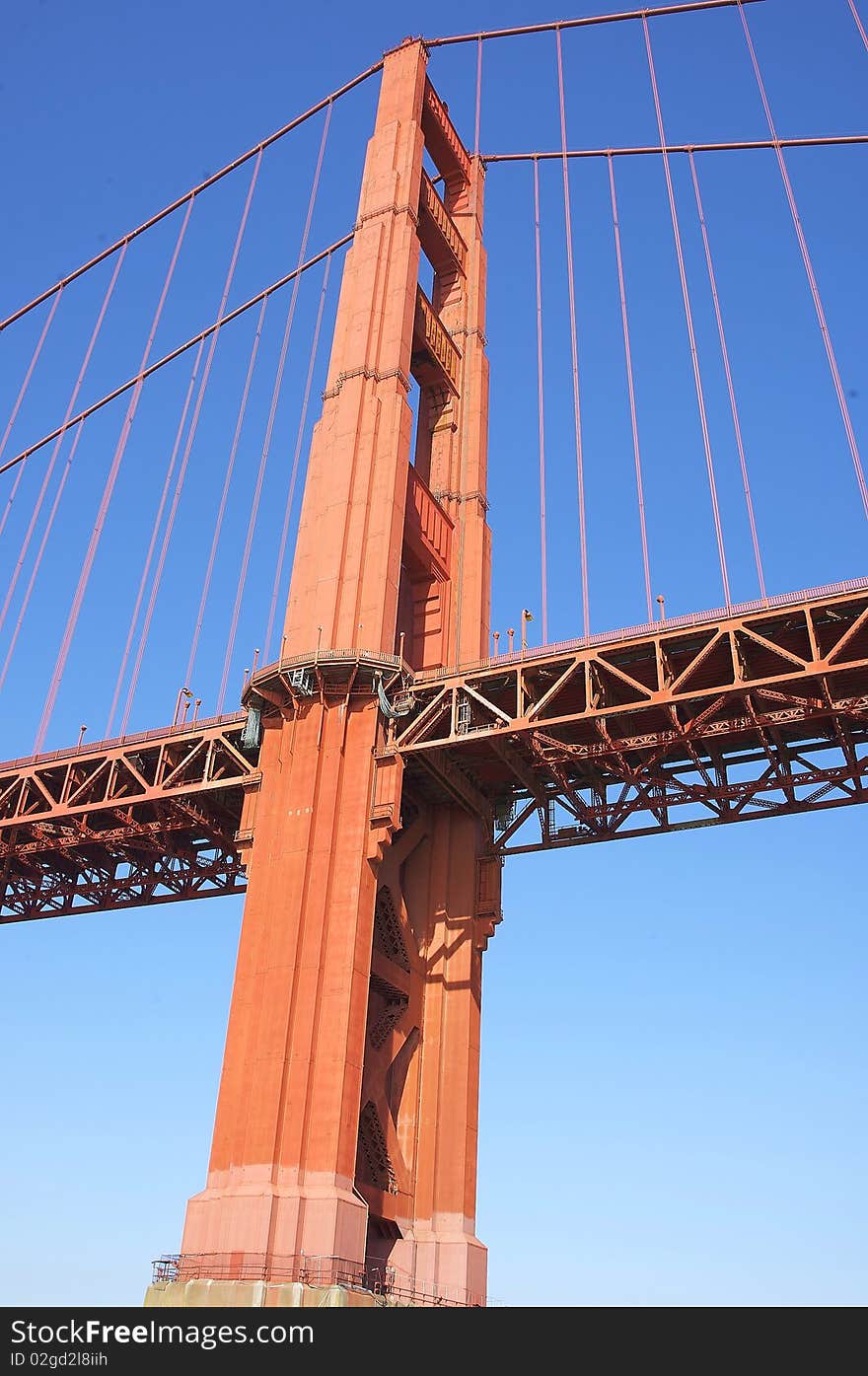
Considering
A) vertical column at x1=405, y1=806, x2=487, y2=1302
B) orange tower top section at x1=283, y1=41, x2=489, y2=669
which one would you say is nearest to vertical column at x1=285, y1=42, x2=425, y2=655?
orange tower top section at x1=283, y1=41, x2=489, y2=669

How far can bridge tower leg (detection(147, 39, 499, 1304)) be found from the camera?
91.2ft

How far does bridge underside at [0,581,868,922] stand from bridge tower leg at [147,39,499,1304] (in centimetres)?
91

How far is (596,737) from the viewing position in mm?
35469

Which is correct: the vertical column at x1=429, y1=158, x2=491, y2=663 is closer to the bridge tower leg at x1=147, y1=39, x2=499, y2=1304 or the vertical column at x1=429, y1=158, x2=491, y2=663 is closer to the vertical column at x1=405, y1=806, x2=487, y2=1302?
the bridge tower leg at x1=147, y1=39, x2=499, y2=1304

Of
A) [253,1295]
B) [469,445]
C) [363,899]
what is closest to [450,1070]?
[363,899]

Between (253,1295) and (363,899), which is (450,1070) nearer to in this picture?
(363,899)

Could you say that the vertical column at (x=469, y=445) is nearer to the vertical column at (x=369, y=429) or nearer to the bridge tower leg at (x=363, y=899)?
the bridge tower leg at (x=363, y=899)

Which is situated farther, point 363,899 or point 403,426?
point 403,426

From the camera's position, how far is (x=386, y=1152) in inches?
1276

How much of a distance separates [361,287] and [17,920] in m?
26.7

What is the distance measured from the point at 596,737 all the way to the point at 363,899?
8.69 meters

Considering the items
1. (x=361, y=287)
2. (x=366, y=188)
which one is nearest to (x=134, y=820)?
(x=361, y=287)
